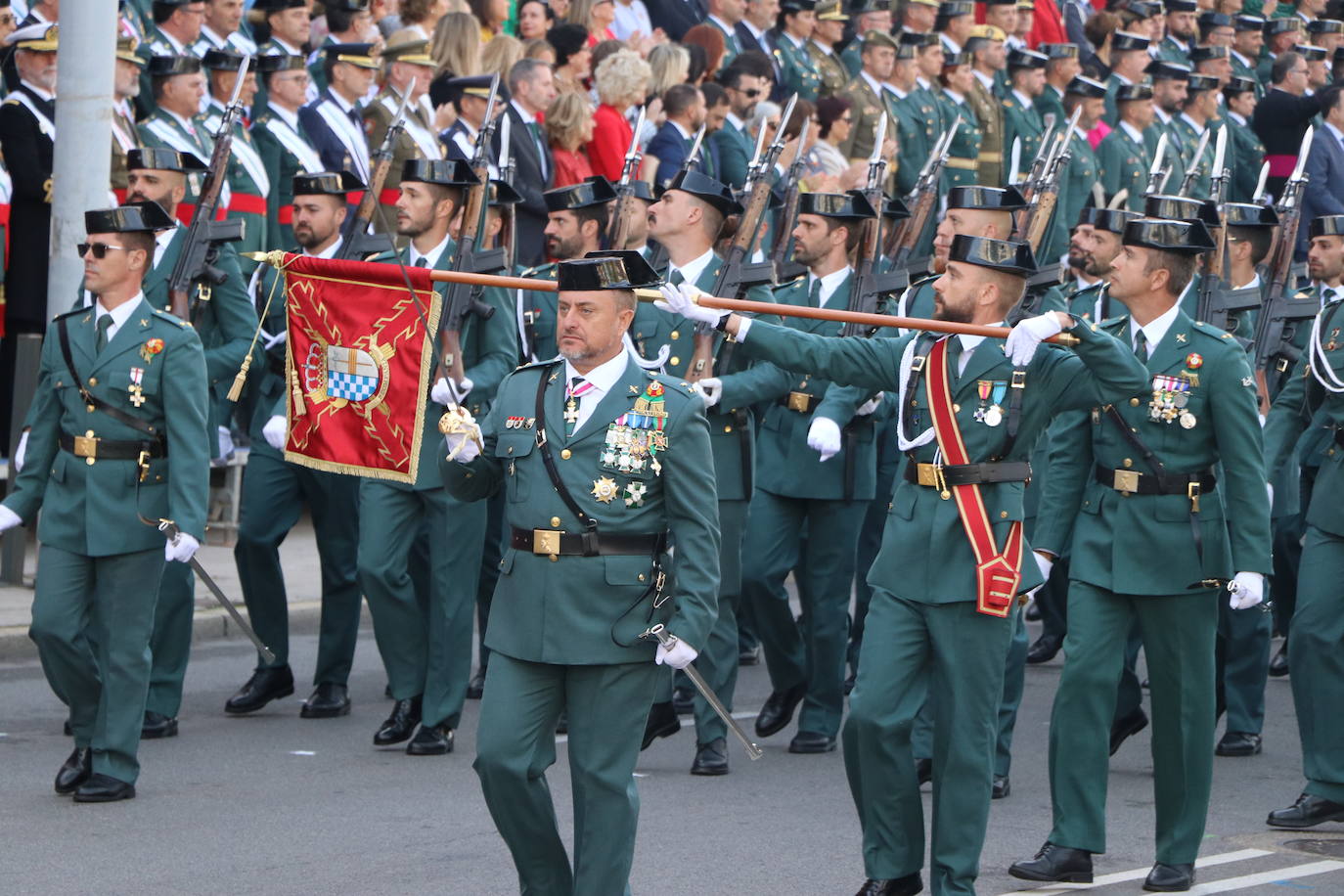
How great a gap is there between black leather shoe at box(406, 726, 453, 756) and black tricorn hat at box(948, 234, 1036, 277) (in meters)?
3.20

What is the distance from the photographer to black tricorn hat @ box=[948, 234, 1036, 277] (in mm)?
6961

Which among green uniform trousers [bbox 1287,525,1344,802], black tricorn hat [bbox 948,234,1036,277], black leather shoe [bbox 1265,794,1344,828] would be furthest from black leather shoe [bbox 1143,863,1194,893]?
black tricorn hat [bbox 948,234,1036,277]

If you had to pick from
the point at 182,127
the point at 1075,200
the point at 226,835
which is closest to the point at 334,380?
the point at 226,835

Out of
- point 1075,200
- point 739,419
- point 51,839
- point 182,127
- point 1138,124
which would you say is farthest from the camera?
point 1138,124

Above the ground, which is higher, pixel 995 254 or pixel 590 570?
pixel 995 254

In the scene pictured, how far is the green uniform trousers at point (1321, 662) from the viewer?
8188 mm

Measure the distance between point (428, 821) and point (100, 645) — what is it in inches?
53.9

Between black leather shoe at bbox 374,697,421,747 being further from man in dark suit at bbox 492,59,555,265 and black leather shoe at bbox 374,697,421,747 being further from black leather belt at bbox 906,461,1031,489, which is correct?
man in dark suit at bbox 492,59,555,265

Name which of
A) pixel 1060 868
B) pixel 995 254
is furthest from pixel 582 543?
pixel 1060 868

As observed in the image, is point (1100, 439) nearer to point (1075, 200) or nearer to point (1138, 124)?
point (1075, 200)

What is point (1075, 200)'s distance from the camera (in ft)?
56.7

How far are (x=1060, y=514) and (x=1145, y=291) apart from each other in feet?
2.60

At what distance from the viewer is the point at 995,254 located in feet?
22.9

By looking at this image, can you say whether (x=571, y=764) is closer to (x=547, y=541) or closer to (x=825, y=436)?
Answer: (x=547, y=541)
